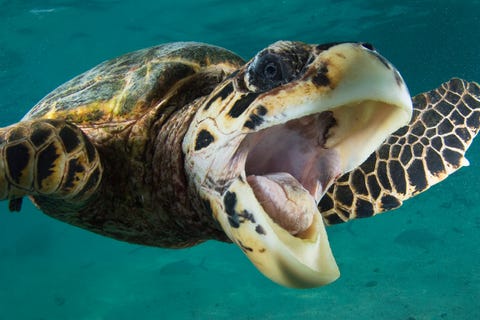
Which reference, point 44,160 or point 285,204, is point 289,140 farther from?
point 44,160

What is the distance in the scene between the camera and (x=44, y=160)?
2035 millimetres

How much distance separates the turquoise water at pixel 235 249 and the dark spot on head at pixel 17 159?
10456 millimetres

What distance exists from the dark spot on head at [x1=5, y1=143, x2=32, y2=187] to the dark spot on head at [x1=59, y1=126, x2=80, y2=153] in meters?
0.18

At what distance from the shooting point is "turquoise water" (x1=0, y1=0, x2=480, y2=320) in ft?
40.5

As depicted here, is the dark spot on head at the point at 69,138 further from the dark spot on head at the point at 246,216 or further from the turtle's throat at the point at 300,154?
the dark spot on head at the point at 246,216

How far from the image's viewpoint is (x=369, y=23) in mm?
18031

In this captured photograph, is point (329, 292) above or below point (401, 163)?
below

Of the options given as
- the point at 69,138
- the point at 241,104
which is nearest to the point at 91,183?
the point at 69,138

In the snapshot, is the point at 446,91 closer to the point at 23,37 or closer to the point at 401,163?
the point at 401,163

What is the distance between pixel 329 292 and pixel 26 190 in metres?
11.7

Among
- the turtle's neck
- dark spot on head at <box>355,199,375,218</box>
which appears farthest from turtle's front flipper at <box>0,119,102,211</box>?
dark spot on head at <box>355,199,375,218</box>

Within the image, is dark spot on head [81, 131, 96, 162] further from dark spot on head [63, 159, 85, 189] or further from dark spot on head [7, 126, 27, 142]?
dark spot on head [7, 126, 27, 142]

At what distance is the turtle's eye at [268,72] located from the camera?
168cm

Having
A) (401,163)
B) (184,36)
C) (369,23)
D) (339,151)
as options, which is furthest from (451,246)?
(339,151)
